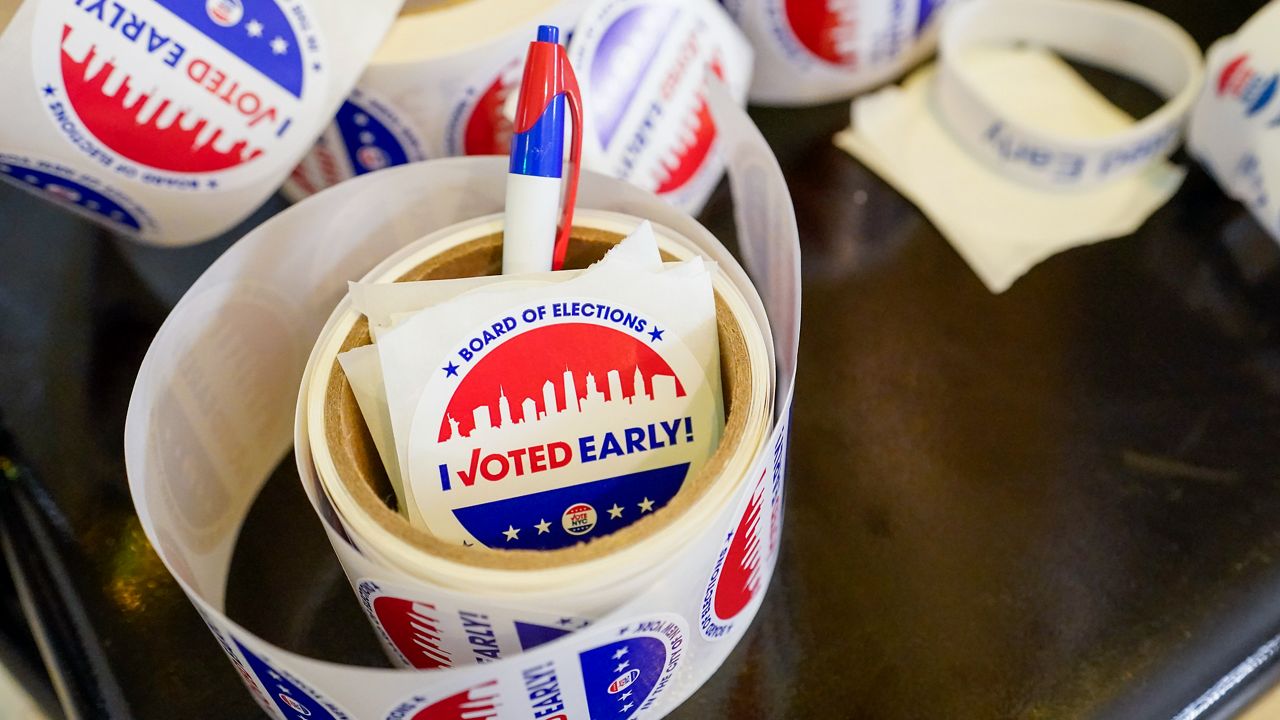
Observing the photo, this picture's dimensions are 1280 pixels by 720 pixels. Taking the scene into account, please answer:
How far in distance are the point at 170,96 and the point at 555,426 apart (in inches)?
9.1

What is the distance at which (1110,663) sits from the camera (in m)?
0.43

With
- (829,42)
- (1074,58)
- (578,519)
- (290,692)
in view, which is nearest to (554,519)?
(578,519)

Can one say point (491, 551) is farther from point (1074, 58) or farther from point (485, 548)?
point (1074, 58)

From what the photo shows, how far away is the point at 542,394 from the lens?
15.2 inches

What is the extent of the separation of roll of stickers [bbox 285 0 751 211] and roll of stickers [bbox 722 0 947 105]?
59mm

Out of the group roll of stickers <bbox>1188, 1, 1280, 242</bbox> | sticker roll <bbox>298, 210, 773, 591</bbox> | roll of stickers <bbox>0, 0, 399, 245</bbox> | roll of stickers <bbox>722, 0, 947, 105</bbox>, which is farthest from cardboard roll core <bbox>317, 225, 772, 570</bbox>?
roll of stickers <bbox>1188, 1, 1280, 242</bbox>

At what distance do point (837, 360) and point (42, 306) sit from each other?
1.46 feet

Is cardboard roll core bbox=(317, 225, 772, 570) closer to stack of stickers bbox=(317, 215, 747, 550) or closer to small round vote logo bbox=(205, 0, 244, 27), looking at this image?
stack of stickers bbox=(317, 215, 747, 550)

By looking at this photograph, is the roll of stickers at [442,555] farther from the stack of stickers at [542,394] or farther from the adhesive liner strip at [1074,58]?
the adhesive liner strip at [1074,58]

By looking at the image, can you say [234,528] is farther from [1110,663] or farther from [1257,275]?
[1257,275]

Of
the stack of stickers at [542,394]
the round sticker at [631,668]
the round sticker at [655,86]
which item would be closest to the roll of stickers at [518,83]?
the round sticker at [655,86]

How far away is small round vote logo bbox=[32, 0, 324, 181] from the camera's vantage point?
0.41 metres

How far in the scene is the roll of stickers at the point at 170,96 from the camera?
1.35ft

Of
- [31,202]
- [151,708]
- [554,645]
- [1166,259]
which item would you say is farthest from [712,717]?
[31,202]
